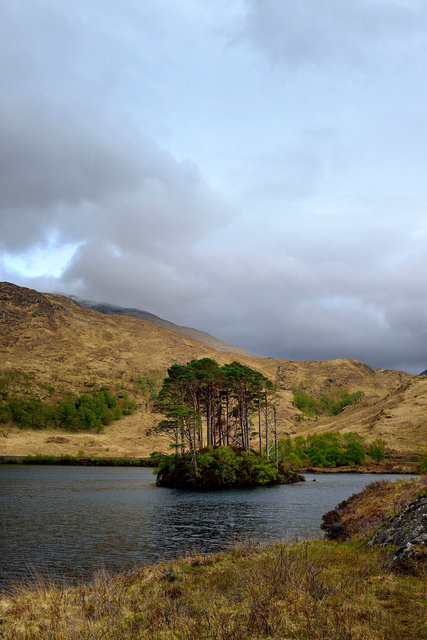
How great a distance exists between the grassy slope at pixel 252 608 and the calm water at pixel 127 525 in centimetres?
972

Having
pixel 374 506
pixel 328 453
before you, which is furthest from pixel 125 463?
pixel 374 506

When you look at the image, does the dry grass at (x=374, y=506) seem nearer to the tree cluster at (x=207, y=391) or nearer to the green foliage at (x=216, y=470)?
the green foliage at (x=216, y=470)

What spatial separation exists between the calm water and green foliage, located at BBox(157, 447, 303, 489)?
9705mm

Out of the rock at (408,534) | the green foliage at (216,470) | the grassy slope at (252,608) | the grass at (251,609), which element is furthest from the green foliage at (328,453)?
the grass at (251,609)

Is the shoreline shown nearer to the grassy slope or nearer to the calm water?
the calm water

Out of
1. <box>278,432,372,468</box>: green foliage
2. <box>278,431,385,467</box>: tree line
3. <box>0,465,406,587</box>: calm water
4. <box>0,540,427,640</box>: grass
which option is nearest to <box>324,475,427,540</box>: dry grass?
<box>0,465,406,587</box>: calm water

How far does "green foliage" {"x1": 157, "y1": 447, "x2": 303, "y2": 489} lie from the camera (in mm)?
71250

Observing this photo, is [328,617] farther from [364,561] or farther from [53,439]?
[53,439]

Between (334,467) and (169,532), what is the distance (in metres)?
127

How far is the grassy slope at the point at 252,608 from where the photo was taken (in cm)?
822

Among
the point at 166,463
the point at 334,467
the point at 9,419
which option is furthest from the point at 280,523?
the point at 9,419

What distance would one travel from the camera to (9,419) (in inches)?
7343

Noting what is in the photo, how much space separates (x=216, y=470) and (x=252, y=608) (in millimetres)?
66719

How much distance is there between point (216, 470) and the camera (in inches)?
2842
